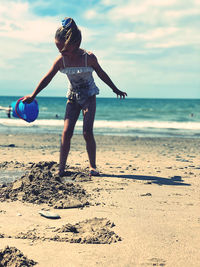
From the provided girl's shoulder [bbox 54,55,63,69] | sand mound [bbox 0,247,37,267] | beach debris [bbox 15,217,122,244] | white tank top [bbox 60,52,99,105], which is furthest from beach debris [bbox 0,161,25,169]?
sand mound [bbox 0,247,37,267]

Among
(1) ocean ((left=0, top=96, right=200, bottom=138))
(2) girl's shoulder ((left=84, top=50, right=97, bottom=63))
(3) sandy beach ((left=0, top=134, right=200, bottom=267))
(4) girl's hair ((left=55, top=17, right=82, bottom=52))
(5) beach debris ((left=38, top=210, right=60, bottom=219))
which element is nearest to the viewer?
(3) sandy beach ((left=0, top=134, right=200, bottom=267))

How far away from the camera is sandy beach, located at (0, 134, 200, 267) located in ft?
7.23

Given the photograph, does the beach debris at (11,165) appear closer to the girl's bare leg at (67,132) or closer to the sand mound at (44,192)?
the girl's bare leg at (67,132)

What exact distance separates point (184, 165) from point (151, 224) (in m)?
3.25

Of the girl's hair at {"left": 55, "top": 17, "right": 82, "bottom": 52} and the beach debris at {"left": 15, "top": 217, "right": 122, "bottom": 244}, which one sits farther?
the girl's hair at {"left": 55, "top": 17, "right": 82, "bottom": 52}

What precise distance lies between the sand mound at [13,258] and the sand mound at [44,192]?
3.69ft

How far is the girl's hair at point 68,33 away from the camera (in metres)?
4.11

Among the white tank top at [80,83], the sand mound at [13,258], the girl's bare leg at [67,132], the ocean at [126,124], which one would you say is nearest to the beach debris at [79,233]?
the sand mound at [13,258]

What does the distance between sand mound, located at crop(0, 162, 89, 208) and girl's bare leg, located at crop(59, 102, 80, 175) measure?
501 millimetres

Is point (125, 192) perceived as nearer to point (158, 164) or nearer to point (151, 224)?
point (151, 224)

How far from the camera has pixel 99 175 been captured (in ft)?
15.4

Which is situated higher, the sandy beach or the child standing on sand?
the child standing on sand

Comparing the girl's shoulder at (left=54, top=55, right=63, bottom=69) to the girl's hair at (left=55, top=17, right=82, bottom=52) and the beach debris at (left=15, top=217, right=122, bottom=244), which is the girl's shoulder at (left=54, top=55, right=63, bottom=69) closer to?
the girl's hair at (left=55, top=17, right=82, bottom=52)

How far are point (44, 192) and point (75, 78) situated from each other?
5.11 feet
